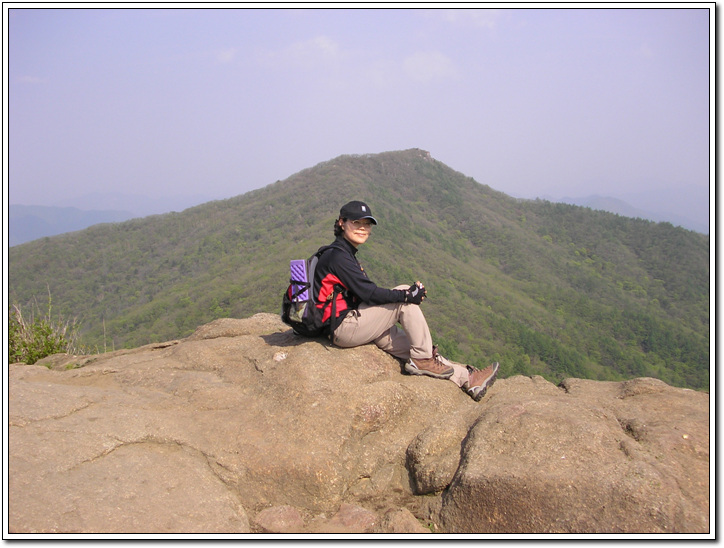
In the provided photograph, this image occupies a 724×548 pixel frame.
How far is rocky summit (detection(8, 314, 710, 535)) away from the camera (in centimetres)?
321

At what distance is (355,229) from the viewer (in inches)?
191

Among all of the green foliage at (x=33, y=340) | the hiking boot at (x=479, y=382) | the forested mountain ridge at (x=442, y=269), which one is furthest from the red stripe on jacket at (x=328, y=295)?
the forested mountain ridge at (x=442, y=269)

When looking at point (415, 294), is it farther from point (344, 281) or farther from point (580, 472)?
point (580, 472)

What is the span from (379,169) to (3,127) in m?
47.9

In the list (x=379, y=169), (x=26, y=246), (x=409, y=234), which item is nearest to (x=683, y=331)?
(x=409, y=234)

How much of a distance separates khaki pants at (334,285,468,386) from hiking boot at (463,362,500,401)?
80 mm

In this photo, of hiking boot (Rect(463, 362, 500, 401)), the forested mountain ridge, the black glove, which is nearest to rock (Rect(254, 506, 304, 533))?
the black glove

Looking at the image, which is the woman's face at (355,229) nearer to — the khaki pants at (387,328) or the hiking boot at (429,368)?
the khaki pants at (387,328)

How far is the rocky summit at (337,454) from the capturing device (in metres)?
3.21

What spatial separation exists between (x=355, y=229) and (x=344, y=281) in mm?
521

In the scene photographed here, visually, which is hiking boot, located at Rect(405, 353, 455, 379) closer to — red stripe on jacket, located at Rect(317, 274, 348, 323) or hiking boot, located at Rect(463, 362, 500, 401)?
hiking boot, located at Rect(463, 362, 500, 401)

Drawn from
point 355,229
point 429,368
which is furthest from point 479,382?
point 355,229

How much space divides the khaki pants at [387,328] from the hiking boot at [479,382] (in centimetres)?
8

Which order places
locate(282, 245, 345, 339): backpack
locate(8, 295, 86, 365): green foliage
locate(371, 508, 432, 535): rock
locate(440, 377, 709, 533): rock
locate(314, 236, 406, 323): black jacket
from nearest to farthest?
locate(440, 377, 709, 533): rock, locate(371, 508, 432, 535): rock, locate(314, 236, 406, 323): black jacket, locate(282, 245, 345, 339): backpack, locate(8, 295, 86, 365): green foliage
